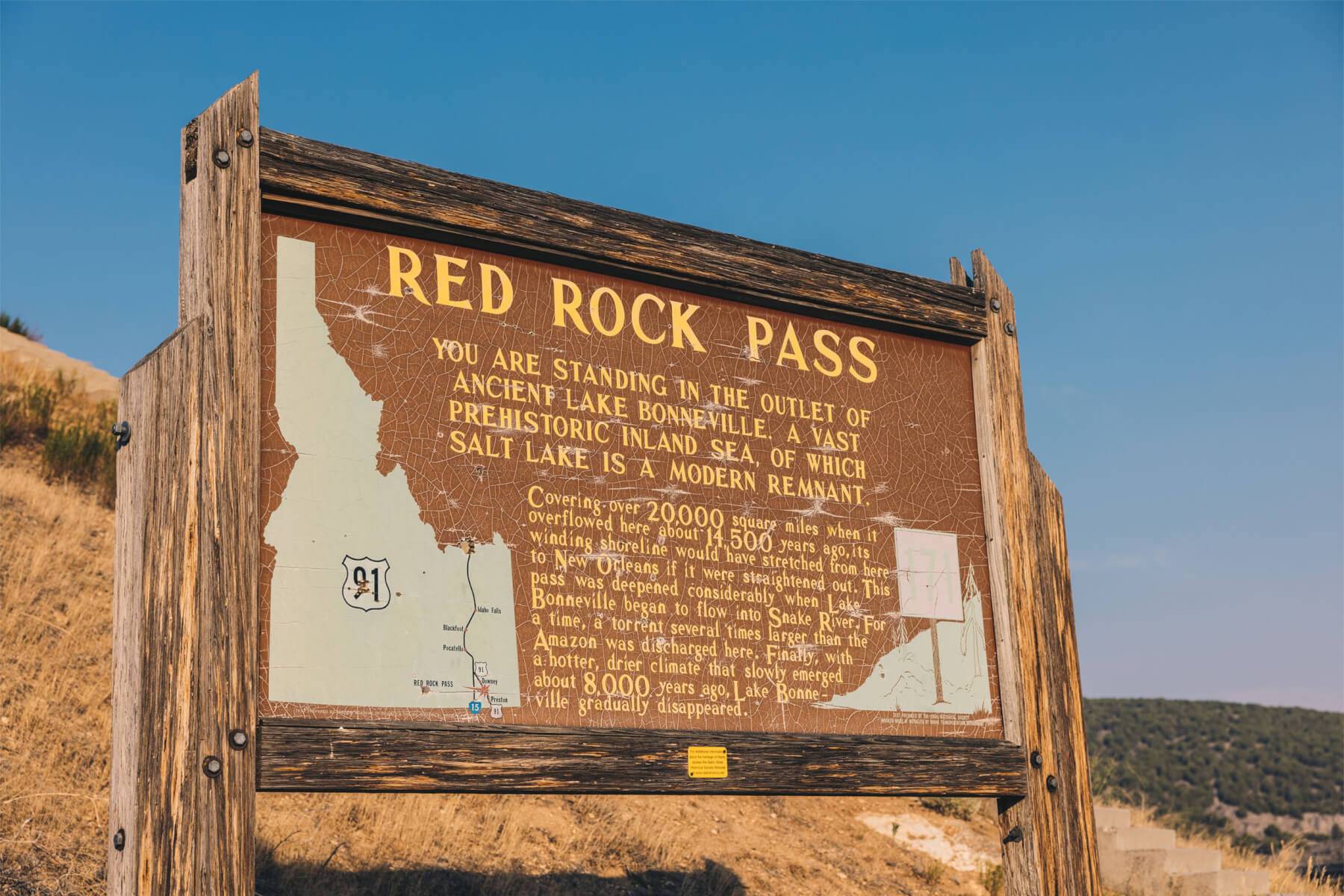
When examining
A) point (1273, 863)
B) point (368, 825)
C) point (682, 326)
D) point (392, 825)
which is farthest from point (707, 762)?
point (1273, 863)

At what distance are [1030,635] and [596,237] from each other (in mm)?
2544

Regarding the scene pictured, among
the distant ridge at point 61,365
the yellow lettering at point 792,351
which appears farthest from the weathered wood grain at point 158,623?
the distant ridge at point 61,365

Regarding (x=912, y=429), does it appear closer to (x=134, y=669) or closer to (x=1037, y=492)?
(x=1037, y=492)

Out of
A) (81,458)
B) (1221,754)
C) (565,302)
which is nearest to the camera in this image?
(565,302)

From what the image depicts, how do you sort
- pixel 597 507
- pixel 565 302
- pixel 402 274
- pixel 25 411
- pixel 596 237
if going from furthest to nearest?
pixel 25 411
pixel 596 237
pixel 565 302
pixel 597 507
pixel 402 274

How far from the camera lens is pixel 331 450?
176 inches

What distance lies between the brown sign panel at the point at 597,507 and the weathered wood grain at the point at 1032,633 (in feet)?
0.37

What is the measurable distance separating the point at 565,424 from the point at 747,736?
135 centimetres

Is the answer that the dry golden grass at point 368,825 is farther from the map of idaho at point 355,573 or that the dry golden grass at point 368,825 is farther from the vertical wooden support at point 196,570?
the map of idaho at point 355,573

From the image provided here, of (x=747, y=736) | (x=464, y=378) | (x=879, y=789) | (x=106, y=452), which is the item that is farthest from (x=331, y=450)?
(x=106, y=452)

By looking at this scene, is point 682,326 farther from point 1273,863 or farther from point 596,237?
point 1273,863

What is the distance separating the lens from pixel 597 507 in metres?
4.93

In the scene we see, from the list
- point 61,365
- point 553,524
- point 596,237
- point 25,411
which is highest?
point 61,365

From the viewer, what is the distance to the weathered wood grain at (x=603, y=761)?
163 inches
